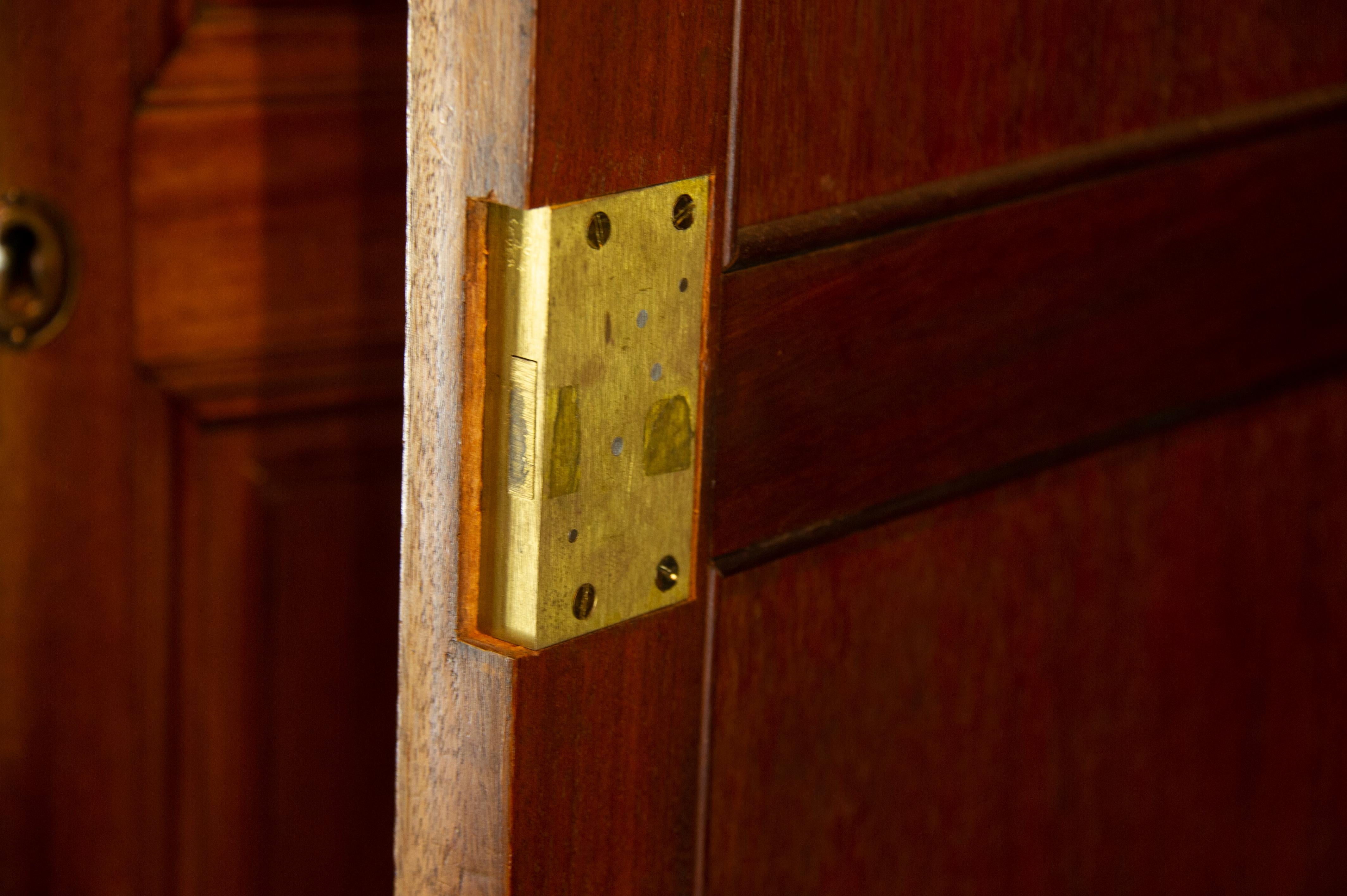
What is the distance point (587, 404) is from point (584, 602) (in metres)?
0.06

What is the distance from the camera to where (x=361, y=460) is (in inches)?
35.9

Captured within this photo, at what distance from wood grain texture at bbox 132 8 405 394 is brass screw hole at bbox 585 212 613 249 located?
42 cm

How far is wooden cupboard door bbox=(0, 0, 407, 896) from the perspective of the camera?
0.81 m

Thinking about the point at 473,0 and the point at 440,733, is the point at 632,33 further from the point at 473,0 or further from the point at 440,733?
the point at 440,733

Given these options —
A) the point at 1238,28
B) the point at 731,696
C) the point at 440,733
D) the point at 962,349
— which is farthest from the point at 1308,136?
the point at 440,733

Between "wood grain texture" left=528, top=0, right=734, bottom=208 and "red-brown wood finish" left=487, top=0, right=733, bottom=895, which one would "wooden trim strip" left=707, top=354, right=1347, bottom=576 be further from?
"wood grain texture" left=528, top=0, right=734, bottom=208

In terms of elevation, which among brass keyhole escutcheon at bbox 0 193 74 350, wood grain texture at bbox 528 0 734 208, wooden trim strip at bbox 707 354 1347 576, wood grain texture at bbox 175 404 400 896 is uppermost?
wood grain texture at bbox 528 0 734 208

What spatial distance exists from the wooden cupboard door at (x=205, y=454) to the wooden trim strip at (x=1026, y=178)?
1.18 ft

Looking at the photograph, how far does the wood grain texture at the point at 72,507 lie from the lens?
0.78 m

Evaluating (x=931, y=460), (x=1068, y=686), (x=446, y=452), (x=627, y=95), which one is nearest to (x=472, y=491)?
(x=446, y=452)

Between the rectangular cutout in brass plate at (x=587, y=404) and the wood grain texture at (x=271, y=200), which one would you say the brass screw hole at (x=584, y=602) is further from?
the wood grain texture at (x=271, y=200)

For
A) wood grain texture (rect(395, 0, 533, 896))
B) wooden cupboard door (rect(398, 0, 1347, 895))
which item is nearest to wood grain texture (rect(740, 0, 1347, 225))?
wooden cupboard door (rect(398, 0, 1347, 895))

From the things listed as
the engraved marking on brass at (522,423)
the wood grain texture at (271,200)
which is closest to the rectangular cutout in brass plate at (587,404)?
the engraved marking on brass at (522,423)

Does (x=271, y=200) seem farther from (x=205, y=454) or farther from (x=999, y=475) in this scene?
(x=999, y=475)
